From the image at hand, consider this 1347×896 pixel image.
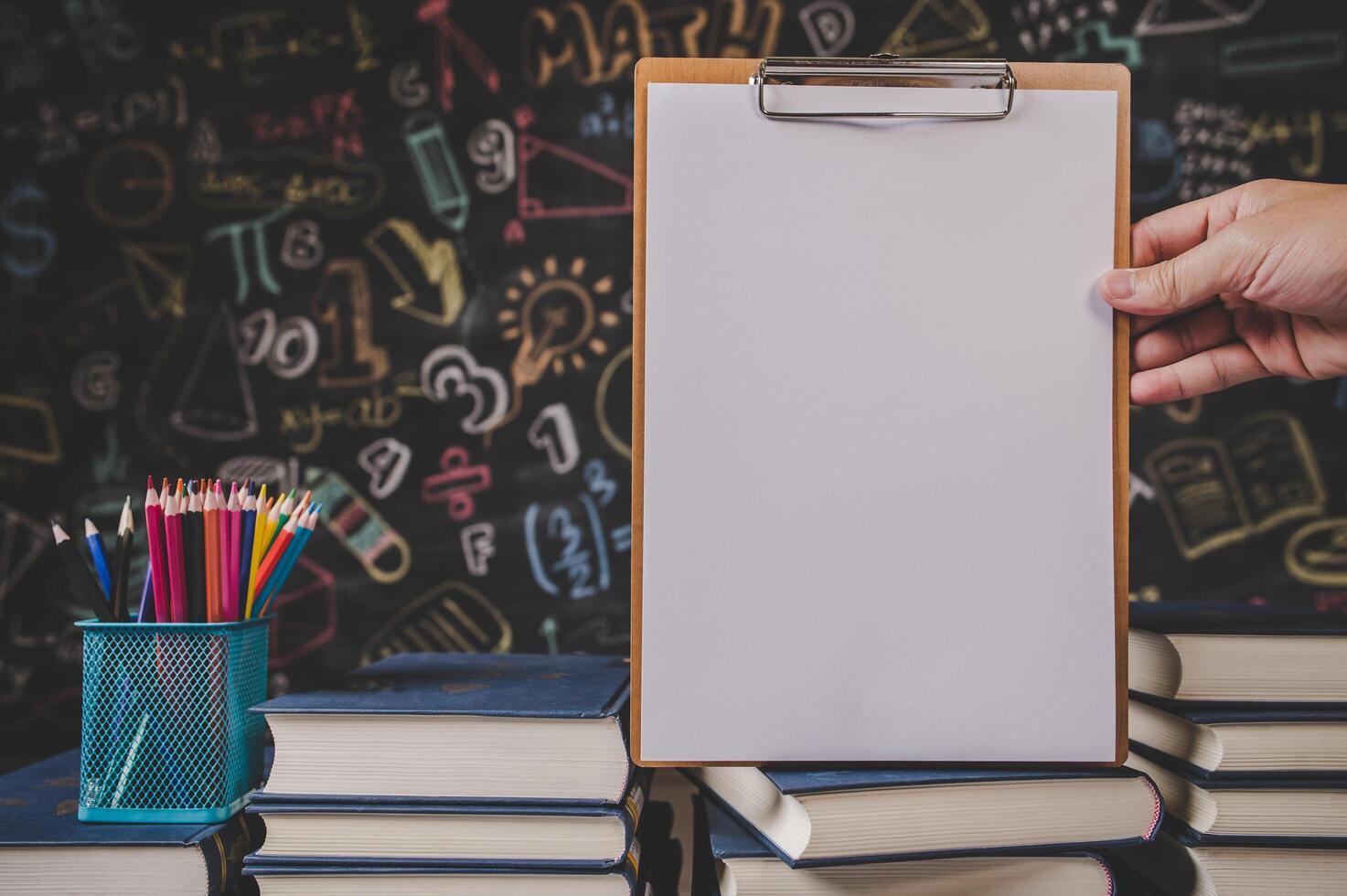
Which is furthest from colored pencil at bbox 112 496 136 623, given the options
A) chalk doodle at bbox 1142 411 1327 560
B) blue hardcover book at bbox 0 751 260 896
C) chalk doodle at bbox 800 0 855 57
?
chalk doodle at bbox 1142 411 1327 560

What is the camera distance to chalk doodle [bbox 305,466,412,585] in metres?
1.19

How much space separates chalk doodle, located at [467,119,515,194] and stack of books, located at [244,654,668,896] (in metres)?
0.82

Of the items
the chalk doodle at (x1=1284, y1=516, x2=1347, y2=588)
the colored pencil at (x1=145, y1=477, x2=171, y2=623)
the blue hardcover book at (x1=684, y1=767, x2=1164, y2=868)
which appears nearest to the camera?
the blue hardcover book at (x1=684, y1=767, x2=1164, y2=868)

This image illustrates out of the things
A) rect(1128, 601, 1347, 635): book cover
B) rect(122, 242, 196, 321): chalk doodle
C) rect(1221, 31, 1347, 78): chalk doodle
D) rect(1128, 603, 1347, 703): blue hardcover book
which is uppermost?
rect(1221, 31, 1347, 78): chalk doodle

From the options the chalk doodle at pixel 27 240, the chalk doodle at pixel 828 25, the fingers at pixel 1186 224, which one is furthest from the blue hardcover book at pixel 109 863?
the chalk doodle at pixel 828 25

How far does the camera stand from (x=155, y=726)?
625mm

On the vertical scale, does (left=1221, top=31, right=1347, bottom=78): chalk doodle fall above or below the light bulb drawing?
above

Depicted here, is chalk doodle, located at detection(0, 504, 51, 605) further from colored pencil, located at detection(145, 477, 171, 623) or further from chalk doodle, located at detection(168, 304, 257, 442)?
colored pencil, located at detection(145, 477, 171, 623)

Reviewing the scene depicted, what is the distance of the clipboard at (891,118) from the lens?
555mm

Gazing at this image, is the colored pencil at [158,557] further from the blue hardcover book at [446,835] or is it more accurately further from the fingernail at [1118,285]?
the fingernail at [1118,285]

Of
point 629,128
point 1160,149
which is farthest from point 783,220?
point 1160,149

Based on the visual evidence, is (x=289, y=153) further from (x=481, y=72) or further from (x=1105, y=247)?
(x=1105, y=247)

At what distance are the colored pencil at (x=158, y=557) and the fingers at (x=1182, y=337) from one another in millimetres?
750

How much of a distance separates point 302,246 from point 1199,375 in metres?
1.08
